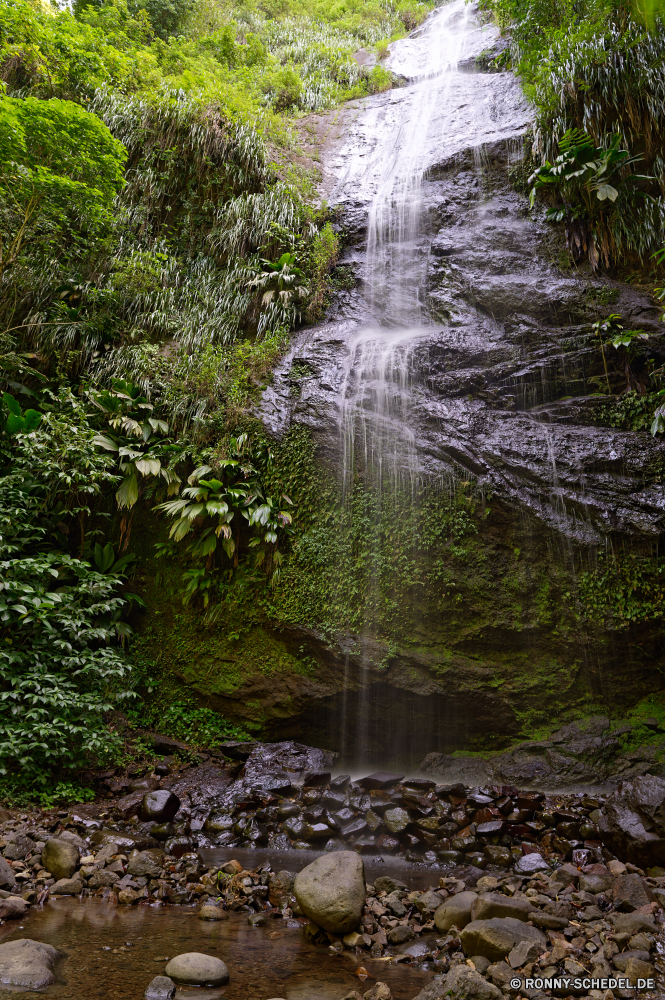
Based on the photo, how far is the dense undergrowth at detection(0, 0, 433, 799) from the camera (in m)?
5.87

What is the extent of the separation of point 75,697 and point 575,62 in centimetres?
1067

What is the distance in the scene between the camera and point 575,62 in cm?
797

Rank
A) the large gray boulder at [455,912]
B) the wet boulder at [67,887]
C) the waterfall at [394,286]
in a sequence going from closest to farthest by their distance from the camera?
the large gray boulder at [455,912] → the wet boulder at [67,887] → the waterfall at [394,286]

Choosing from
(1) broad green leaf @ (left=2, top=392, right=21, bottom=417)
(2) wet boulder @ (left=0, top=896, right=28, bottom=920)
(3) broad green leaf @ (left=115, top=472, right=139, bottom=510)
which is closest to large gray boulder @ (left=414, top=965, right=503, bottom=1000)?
(2) wet boulder @ (left=0, top=896, right=28, bottom=920)

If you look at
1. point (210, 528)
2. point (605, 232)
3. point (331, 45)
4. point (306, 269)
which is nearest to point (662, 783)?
point (210, 528)

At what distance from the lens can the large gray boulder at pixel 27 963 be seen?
8.21 feet

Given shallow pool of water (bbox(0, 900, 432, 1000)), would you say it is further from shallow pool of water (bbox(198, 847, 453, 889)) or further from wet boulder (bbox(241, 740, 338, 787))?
wet boulder (bbox(241, 740, 338, 787))

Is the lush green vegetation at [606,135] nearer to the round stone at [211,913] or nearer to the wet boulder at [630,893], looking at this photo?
the wet boulder at [630,893]

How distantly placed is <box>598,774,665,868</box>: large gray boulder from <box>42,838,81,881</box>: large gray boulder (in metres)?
4.05

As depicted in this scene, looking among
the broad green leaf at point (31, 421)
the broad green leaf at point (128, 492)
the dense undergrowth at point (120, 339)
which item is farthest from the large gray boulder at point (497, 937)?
the broad green leaf at point (31, 421)

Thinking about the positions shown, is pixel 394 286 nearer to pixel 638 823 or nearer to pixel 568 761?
pixel 568 761

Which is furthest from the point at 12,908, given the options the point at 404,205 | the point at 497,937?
the point at 404,205

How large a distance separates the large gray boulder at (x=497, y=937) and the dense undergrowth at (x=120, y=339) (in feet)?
13.0

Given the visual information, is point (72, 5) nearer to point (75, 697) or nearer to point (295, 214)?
point (295, 214)
